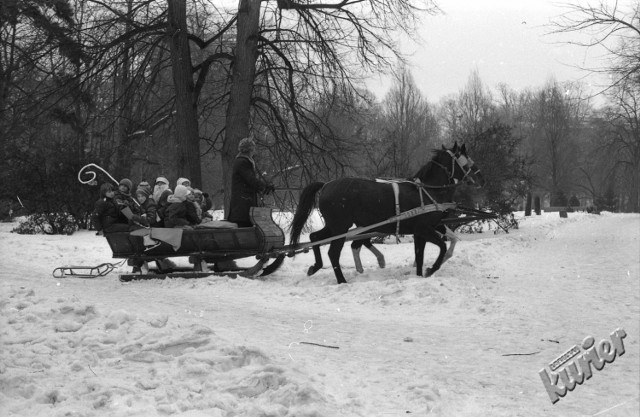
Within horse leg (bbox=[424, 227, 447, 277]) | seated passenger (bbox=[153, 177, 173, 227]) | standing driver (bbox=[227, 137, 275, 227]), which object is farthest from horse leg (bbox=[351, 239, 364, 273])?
seated passenger (bbox=[153, 177, 173, 227])

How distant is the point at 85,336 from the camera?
5.41m

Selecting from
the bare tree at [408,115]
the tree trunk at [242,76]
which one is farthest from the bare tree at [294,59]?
the bare tree at [408,115]

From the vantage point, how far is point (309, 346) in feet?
19.2

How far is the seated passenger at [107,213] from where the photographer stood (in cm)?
1057

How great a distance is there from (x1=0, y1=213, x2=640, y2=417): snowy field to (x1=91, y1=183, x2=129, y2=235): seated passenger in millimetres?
912

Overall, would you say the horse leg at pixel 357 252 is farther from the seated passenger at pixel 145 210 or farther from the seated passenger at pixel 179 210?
the seated passenger at pixel 145 210

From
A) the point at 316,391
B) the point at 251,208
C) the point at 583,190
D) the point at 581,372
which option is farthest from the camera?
the point at 583,190

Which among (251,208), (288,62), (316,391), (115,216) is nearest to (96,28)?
(288,62)

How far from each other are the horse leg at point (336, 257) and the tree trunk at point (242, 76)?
19.3 feet

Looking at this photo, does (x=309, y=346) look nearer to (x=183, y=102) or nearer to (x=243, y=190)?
(x=243, y=190)

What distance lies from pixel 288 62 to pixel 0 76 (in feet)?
36.4

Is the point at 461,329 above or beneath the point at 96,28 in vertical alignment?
beneath

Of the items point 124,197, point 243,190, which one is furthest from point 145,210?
point 243,190

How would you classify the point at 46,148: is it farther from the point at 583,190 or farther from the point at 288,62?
the point at 583,190
